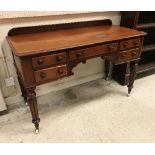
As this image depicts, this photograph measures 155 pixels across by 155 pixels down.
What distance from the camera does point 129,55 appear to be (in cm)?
170

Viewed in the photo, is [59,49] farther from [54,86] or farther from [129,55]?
[54,86]

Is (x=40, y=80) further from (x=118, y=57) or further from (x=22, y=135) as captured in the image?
(x=118, y=57)

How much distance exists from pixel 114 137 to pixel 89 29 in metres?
1.07

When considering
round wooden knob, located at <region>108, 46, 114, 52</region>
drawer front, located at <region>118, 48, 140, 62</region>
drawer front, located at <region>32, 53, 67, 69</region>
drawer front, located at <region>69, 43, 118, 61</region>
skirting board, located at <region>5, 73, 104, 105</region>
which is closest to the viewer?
drawer front, located at <region>32, 53, 67, 69</region>

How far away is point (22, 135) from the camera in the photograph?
154cm

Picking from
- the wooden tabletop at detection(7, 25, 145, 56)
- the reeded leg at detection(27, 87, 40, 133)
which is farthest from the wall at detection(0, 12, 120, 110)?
the reeded leg at detection(27, 87, 40, 133)

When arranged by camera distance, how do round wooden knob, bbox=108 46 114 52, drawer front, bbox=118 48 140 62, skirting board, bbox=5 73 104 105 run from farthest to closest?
1. skirting board, bbox=5 73 104 105
2. drawer front, bbox=118 48 140 62
3. round wooden knob, bbox=108 46 114 52

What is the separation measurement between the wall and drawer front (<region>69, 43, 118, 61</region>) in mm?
584

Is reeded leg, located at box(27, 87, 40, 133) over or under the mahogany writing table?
under

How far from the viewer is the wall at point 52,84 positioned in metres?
1.61

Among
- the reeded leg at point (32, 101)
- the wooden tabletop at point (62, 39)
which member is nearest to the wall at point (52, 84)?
the wooden tabletop at point (62, 39)

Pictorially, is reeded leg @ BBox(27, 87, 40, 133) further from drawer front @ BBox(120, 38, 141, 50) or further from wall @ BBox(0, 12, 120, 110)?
drawer front @ BBox(120, 38, 141, 50)

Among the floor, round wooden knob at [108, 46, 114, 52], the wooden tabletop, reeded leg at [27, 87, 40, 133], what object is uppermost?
the wooden tabletop

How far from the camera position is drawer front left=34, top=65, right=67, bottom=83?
4.20 feet
